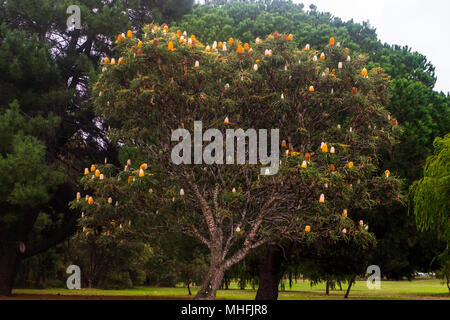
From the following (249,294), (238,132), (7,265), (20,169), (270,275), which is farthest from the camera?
(249,294)

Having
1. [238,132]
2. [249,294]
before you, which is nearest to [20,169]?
[238,132]

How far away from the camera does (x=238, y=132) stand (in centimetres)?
1712

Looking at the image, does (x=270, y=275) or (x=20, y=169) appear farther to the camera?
(x=270, y=275)

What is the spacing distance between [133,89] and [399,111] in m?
11.2

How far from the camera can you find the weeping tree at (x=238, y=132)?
16172mm

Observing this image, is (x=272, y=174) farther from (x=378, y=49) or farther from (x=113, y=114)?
(x=378, y=49)

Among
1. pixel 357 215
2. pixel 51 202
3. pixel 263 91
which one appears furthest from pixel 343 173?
pixel 51 202

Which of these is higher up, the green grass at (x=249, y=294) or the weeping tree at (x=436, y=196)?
the weeping tree at (x=436, y=196)

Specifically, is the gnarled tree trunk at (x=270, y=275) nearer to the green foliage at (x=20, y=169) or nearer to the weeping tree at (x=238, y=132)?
the weeping tree at (x=238, y=132)

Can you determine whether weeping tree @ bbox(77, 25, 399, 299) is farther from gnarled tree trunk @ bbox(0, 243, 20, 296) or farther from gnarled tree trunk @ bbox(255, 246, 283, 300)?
gnarled tree trunk @ bbox(0, 243, 20, 296)

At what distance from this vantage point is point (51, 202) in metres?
24.0

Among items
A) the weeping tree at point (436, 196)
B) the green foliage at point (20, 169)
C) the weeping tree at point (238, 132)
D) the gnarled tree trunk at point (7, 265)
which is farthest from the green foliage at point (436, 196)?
the gnarled tree trunk at point (7, 265)

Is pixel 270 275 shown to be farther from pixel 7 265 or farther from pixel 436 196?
pixel 7 265
